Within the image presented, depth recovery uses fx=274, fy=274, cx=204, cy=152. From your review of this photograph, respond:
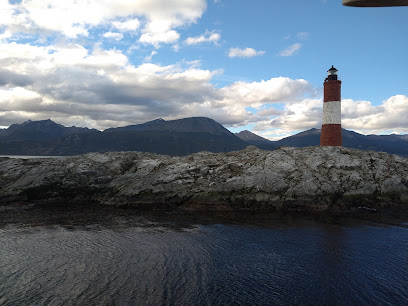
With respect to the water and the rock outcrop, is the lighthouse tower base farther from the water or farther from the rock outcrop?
the water

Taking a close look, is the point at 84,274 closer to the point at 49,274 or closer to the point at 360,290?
the point at 49,274

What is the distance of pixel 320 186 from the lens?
109ft

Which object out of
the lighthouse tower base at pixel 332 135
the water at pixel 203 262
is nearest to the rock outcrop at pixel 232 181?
the water at pixel 203 262

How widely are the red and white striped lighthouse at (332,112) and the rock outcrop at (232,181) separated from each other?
7040 millimetres

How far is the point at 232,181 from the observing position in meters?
35.2

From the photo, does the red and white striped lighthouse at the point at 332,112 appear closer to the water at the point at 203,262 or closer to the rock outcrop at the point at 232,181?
the rock outcrop at the point at 232,181

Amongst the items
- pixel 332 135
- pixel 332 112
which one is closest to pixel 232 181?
pixel 332 135

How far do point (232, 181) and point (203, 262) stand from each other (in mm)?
19145

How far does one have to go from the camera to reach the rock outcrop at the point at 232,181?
1288 inches

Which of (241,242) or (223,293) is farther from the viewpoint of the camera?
(241,242)

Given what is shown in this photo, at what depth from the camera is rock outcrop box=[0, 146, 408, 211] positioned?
107 ft

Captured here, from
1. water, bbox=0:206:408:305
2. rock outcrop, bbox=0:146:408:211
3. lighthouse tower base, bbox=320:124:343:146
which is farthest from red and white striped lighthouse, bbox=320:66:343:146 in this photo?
water, bbox=0:206:408:305

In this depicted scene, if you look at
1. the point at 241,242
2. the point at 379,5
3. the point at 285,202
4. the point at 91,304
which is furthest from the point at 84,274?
the point at 285,202

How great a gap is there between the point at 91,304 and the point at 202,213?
780 inches
